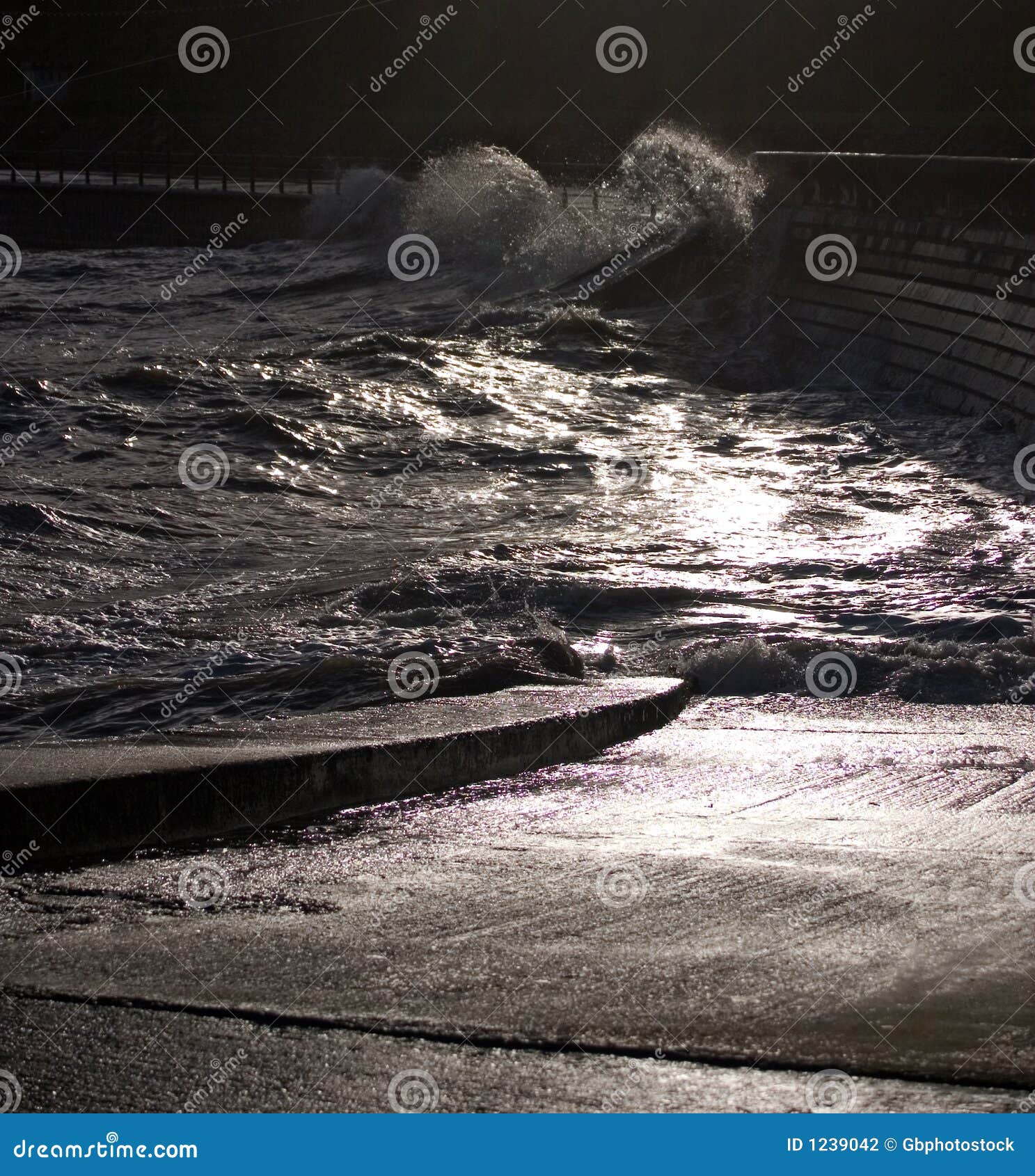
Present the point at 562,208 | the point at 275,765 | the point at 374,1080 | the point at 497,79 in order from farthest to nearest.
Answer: the point at 497,79, the point at 562,208, the point at 275,765, the point at 374,1080

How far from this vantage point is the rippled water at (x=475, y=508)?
688cm

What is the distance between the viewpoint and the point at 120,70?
64312 millimetres

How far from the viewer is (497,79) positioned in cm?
5662

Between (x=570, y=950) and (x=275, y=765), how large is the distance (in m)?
1.45

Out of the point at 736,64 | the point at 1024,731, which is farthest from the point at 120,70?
the point at 1024,731

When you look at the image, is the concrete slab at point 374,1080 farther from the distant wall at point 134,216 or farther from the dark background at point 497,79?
the dark background at point 497,79

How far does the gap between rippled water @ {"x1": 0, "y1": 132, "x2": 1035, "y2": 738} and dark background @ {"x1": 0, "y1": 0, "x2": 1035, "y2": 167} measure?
18037 millimetres

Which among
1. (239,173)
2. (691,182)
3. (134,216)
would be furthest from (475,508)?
(239,173)

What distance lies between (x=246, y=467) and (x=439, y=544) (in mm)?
3837

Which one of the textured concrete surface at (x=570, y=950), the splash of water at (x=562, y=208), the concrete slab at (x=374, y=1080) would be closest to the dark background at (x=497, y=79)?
the splash of water at (x=562, y=208)

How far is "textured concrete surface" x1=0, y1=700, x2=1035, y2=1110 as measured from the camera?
264 centimetres

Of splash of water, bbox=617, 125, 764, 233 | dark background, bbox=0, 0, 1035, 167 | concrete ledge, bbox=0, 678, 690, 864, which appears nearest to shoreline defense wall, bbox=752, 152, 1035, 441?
splash of water, bbox=617, 125, 764, 233

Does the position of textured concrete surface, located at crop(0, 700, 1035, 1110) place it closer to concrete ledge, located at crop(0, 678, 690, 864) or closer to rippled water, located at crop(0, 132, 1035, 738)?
concrete ledge, located at crop(0, 678, 690, 864)

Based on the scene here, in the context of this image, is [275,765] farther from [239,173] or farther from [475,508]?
[239,173]
